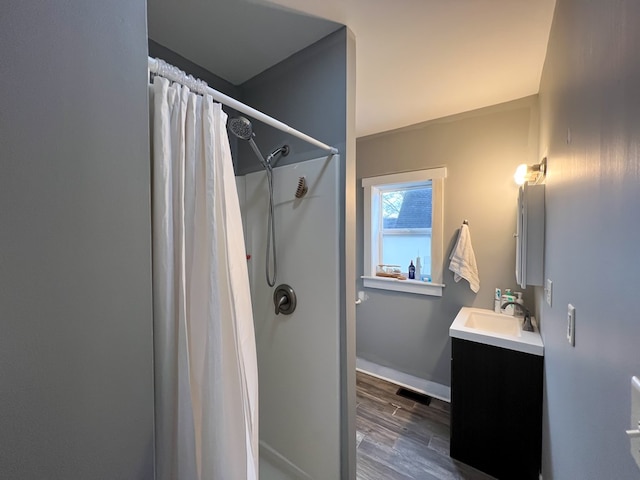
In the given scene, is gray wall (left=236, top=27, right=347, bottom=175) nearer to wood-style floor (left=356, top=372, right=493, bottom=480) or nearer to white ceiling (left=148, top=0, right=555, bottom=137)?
white ceiling (left=148, top=0, right=555, bottom=137)

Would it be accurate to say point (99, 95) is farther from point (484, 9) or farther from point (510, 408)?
point (510, 408)

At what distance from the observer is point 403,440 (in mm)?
1777

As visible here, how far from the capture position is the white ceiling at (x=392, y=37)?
117 cm

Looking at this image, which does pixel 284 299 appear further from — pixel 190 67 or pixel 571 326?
pixel 190 67

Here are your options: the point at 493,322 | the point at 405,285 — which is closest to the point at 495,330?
the point at 493,322

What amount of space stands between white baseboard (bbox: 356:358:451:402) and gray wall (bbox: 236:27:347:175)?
2268 millimetres

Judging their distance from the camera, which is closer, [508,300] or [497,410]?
[497,410]

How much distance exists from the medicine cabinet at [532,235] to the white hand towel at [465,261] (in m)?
0.58

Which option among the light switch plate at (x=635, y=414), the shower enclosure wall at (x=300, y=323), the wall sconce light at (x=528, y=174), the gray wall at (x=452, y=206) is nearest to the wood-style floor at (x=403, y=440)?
the gray wall at (x=452, y=206)

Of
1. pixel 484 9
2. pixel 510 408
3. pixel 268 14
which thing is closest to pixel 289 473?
pixel 510 408

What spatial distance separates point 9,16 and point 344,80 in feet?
4.01

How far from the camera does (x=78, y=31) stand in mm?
405

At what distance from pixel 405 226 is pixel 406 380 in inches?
60.6

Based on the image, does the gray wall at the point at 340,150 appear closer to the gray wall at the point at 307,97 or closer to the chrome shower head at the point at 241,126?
the gray wall at the point at 307,97
